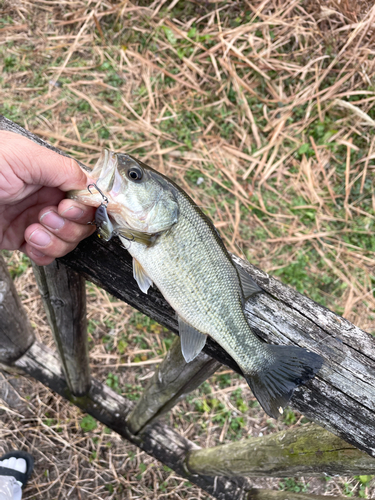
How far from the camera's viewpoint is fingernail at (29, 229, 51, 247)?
129 centimetres

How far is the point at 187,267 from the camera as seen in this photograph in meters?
1.33

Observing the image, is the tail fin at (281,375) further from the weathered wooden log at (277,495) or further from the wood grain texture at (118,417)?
the wood grain texture at (118,417)

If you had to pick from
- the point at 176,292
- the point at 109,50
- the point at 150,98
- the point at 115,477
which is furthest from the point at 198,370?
the point at 109,50

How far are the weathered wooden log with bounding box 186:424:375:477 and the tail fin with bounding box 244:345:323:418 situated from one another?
16.9 inches

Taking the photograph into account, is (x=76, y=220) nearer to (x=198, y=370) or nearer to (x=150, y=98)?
(x=198, y=370)

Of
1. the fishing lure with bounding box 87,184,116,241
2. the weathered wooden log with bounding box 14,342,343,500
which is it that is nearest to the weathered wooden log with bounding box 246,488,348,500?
the weathered wooden log with bounding box 14,342,343,500

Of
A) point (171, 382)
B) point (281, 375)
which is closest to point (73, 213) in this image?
point (281, 375)

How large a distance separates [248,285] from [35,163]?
0.87 metres

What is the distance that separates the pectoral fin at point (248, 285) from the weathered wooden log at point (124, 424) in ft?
5.52

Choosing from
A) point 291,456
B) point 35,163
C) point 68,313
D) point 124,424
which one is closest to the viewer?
point 35,163

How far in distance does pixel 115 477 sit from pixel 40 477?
57 cm

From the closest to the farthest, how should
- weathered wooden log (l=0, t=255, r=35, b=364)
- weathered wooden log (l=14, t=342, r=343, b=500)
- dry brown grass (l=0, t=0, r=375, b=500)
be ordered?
weathered wooden log (l=0, t=255, r=35, b=364) < weathered wooden log (l=14, t=342, r=343, b=500) < dry brown grass (l=0, t=0, r=375, b=500)

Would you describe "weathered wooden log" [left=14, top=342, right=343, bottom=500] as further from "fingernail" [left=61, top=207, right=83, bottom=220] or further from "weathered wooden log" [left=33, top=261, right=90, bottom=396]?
"fingernail" [left=61, top=207, right=83, bottom=220]

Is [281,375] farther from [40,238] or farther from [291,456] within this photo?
[40,238]
